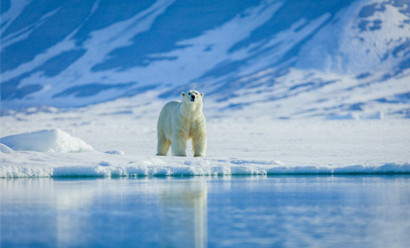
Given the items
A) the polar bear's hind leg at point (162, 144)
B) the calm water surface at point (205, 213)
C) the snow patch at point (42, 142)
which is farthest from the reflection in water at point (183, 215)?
the polar bear's hind leg at point (162, 144)

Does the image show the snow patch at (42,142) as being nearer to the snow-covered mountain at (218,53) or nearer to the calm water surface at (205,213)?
the calm water surface at (205,213)

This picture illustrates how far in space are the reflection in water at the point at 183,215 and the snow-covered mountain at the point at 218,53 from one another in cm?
4332

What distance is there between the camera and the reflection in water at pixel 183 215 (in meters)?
5.57

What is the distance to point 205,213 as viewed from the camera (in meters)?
6.84

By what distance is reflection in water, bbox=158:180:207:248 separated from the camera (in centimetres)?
557

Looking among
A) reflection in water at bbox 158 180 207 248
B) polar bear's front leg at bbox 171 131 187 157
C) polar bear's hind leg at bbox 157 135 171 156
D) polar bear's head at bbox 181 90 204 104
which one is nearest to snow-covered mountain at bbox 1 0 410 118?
polar bear's hind leg at bbox 157 135 171 156

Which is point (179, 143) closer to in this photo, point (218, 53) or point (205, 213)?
point (205, 213)

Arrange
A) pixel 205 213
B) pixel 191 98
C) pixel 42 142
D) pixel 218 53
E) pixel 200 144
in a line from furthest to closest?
pixel 218 53
pixel 200 144
pixel 42 142
pixel 191 98
pixel 205 213

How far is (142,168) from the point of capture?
34.5 feet

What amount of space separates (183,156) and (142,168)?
182 cm

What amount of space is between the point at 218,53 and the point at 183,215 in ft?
244

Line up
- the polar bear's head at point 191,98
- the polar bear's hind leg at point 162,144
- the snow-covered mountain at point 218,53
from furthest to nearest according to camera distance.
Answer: the snow-covered mountain at point 218,53 < the polar bear's hind leg at point 162,144 < the polar bear's head at point 191,98

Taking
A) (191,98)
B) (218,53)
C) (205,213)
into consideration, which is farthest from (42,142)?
(218,53)

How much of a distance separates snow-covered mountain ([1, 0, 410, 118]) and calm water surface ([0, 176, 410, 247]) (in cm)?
4279
